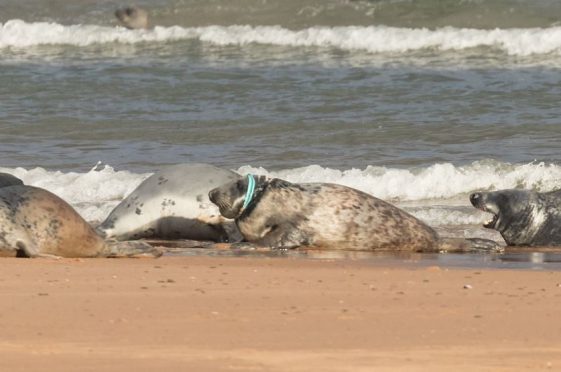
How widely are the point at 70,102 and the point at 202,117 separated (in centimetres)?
217

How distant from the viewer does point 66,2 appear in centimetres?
2533

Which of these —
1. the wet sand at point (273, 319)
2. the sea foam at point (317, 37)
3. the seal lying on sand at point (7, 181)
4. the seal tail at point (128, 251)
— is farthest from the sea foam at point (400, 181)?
the sea foam at point (317, 37)

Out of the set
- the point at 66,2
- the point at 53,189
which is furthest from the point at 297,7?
the point at 53,189

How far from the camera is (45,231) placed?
8219 millimetres

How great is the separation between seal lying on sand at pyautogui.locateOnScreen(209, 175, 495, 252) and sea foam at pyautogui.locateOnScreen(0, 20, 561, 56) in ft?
33.9

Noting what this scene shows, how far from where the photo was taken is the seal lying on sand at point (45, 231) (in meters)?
8.12

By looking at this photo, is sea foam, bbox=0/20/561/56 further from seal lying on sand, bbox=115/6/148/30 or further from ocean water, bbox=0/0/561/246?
seal lying on sand, bbox=115/6/148/30

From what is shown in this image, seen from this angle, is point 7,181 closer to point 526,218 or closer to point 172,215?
point 172,215

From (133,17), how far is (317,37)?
373 cm

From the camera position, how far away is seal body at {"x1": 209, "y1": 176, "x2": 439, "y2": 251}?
9508 millimetres


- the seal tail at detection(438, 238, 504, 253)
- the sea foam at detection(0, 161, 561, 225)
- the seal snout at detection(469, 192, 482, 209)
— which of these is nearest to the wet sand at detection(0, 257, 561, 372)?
the seal tail at detection(438, 238, 504, 253)

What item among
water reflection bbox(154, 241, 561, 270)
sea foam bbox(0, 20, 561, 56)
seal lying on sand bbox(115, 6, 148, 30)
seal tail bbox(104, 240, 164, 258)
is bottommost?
water reflection bbox(154, 241, 561, 270)

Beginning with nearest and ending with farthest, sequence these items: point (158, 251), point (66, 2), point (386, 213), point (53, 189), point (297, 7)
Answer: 1. point (158, 251)
2. point (386, 213)
3. point (53, 189)
4. point (297, 7)
5. point (66, 2)

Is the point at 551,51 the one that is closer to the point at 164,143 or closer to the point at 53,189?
the point at 164,143
